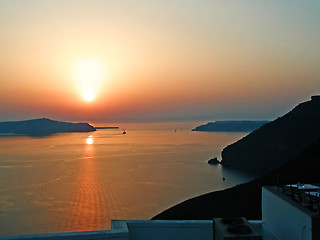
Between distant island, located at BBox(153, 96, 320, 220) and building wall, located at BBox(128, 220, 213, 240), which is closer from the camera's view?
building wall, located at BBox(128, 220, 213, 240)

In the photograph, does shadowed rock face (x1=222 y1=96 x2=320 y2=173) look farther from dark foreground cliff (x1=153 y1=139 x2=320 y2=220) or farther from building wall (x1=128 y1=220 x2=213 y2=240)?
building wall (x1=128 y1=220 x2=213 y2=240)

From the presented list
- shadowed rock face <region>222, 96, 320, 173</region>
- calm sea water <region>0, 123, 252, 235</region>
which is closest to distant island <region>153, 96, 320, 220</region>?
shadowed rock face <region>222, 96, 320, 173</region>

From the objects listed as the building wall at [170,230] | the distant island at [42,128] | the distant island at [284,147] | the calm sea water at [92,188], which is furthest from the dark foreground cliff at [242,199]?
the distant island at [42,128]

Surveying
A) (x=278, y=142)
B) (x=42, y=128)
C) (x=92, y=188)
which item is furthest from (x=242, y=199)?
(x=42, y=128)

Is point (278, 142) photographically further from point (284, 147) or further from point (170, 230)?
point (170, 230)

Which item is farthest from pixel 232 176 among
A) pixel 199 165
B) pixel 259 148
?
pixel 259 148

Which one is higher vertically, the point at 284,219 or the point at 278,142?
the point at 278,142
